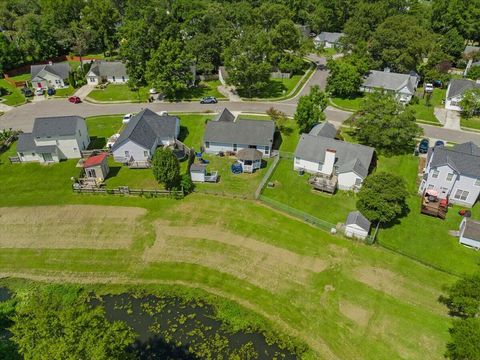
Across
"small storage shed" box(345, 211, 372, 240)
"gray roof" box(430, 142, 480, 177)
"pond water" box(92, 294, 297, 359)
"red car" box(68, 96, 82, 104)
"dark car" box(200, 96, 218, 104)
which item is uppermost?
"gray roof" box(430, 142, 480, 177)

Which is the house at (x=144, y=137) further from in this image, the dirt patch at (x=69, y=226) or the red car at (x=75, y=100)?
the red car at (x=75, y=100)

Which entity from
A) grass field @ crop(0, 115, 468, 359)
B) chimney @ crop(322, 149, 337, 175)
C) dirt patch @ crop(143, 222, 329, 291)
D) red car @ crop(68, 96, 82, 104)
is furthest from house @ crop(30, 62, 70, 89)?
chimney @ crop(322, 149, 337, 175)

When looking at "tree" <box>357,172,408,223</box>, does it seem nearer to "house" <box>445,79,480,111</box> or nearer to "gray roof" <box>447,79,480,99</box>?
"house" <box>445,79,480,111</box>

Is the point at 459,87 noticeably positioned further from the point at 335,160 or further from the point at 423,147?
the point at 335,160

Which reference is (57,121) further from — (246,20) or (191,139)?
(246,20)

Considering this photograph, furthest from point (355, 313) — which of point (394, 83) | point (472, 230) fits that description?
point (394, 83)

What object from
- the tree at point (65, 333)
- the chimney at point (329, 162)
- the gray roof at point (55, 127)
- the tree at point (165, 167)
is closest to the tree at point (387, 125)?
the chimney at point (329, 162)
